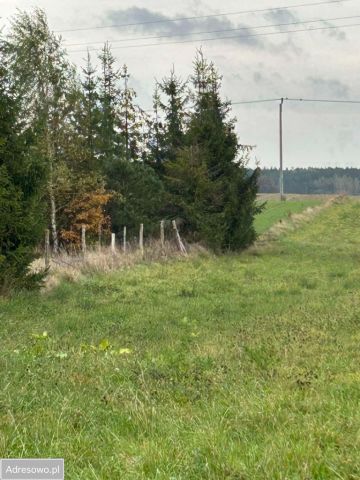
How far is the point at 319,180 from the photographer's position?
15150 cm

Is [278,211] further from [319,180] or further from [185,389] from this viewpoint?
[319,180]

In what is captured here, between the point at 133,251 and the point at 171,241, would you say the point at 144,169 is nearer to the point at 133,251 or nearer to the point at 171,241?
the point at 171,241

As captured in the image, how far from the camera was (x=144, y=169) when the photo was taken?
31.1 metres

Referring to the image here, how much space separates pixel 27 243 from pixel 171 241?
38.4 ft

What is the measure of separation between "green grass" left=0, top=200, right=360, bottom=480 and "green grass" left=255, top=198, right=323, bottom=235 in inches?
1067

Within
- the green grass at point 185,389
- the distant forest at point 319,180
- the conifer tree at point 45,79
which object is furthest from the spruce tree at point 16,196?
the distant forest at point 319,180

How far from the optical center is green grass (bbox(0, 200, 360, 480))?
368 centimetres

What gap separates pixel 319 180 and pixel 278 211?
4235 inches

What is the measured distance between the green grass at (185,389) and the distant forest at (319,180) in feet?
404

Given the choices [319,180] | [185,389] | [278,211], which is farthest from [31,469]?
[319,180]

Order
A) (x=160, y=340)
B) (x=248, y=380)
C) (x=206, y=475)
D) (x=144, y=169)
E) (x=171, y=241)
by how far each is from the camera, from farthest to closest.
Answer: (x=144, y=169)
(x=171, y=241)
(x=160, y=340)
(x=248, y=380)
(x=206, y=475)

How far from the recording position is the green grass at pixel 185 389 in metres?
3.68

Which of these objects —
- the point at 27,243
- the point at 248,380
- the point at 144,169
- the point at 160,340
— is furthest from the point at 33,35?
the point at 248,380

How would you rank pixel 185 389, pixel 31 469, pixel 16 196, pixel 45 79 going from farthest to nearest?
1. pixel 45 79
2. pixel 16 196
3. pixel 185 389
4. pixel 31 469
